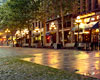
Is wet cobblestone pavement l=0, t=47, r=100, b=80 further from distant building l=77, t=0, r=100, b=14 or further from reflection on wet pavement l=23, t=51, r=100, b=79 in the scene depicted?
distant building l=77, t=0, r=100, b=14

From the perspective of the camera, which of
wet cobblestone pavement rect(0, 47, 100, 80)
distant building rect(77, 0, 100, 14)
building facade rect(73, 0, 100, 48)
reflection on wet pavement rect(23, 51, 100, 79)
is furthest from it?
distant building rect(77, 0, 100, 14)

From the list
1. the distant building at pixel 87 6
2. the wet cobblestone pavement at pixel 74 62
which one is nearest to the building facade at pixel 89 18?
the distant building at pixel 87 6

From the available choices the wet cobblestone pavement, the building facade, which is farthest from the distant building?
the wet cobblestone pavement

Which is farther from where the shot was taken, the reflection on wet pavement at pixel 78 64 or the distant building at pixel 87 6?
the distant building at pixel 87 6

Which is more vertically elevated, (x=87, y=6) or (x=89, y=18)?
(x=87, y=6)

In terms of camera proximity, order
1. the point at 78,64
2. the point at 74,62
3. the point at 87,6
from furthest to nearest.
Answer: the point at 87,6, the point at 74,62, the point at 78,64

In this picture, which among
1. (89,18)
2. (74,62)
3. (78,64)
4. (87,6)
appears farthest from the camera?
(87,6)

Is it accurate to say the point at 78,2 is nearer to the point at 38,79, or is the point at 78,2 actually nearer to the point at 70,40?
the point at 70,40

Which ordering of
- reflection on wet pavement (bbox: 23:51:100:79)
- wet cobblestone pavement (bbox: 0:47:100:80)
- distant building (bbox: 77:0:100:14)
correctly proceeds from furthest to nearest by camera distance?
distant building (bbox: 77:0:100:14)
wet cobblestone pavement (bbox: 0:47:100:80)
reflection on wet pavement (bbox: 23:51:100:79)

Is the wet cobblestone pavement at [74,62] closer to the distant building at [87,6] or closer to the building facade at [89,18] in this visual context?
the building facade at [89,18]

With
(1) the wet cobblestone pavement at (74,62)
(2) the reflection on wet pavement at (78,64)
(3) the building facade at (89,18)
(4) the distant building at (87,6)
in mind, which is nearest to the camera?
(2) the reflection on wet pavement at (78,64)

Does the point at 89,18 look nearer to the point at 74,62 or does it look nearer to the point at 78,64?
the point at 74,62

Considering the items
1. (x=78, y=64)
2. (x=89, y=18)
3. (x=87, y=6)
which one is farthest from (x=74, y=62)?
(x=87, y=6)

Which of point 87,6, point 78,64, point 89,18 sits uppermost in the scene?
point 87,6
